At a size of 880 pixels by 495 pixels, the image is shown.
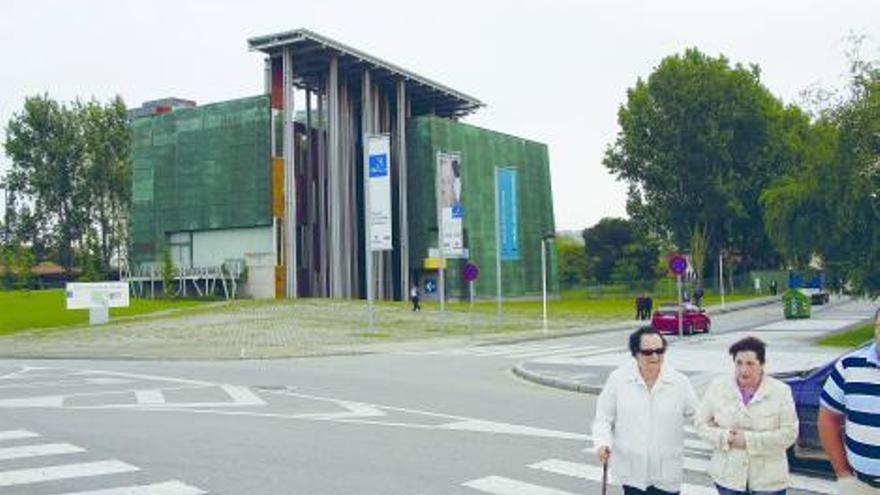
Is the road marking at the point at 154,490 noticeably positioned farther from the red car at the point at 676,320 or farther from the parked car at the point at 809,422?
the red car at the point at 676,320

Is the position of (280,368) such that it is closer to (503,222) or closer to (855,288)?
(855,288)

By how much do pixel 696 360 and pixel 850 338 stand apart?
27.7 ft

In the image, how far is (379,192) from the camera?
36250 mm

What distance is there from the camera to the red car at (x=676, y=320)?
3469 centimetres

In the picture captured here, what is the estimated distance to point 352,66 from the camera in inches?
2638

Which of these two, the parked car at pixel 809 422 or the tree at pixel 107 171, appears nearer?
the parked car at pixel 809 422

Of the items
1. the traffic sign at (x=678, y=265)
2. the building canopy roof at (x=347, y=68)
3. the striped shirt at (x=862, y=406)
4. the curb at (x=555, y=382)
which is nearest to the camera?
the striped shirt at (x=862, y=406)

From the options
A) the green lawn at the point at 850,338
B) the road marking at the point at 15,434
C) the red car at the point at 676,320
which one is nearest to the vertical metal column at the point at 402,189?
the red car at the point at 676,320

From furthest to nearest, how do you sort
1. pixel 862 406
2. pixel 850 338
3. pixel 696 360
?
pixel 850 338
pixel 696 360
pixel 862 406

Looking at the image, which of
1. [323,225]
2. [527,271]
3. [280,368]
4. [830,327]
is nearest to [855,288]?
[830,327]

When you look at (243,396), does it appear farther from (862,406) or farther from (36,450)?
(862,406)

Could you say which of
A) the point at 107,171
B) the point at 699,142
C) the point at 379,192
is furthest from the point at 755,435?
the point at 107,171

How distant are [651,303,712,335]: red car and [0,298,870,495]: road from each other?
15.5 metres

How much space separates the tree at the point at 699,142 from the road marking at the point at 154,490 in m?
64.1
